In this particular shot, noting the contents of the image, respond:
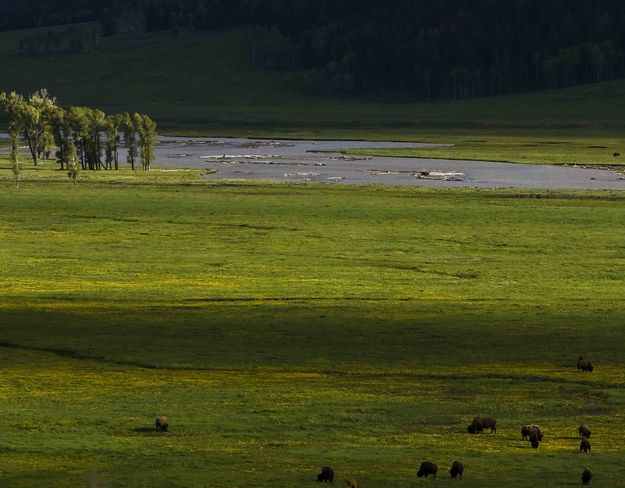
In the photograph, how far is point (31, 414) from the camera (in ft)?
138

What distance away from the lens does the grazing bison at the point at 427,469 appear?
34625 millimetres

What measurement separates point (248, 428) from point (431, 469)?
24.5 feet

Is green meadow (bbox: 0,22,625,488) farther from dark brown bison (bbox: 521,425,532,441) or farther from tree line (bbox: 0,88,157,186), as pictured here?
tree line (bbox: 0,88,157,186)

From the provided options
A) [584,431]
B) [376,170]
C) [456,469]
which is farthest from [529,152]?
[456,469]

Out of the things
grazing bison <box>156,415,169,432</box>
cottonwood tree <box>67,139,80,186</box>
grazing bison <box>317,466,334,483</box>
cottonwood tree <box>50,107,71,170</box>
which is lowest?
grazing bison <box>317,466,334,483</box>

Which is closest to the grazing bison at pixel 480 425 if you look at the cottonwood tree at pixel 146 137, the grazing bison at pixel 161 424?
the grazing bison at pixel 161 424

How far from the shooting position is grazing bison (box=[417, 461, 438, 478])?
34.6 meters

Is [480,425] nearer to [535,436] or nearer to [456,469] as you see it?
[535,436]

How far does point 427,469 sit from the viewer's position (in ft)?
114

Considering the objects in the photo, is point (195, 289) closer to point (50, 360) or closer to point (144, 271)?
point (144, 271)

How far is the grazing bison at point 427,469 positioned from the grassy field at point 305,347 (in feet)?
1.11

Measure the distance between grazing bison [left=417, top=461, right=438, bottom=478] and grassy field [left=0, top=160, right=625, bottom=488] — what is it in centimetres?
34

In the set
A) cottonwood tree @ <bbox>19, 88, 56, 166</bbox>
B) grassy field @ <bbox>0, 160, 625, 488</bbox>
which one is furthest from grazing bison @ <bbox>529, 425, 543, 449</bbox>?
cottonwood tree @ <bbox>19, 88, 56, 166</bbox>

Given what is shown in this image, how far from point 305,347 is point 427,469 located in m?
19.7
